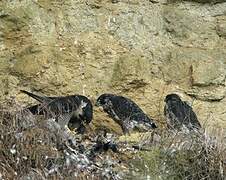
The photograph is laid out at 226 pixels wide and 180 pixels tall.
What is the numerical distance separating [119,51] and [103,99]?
81 centimetres

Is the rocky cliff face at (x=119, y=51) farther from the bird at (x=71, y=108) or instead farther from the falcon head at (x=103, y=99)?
the bird at (x=71, y=108)

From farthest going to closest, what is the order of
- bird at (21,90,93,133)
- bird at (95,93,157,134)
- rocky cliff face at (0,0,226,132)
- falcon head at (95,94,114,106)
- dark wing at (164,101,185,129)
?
1. rocky cliff face at (0,0,226,132)
2. falcon head at (95,94,114,106)
3. bird at (95,93,157,134)
4. dark wing at (164,101,185,129)
5. bird at (21,90,93,133)

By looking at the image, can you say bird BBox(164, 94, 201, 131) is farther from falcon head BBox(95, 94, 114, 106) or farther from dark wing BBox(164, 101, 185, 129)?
falcon head BBox(95, 94, 114, 106)

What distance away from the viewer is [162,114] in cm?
1000

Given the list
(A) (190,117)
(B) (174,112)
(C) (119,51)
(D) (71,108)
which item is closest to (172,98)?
(B) (174,112)

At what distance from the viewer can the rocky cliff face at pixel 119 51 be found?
385 inches

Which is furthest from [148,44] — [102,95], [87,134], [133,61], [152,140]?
[152,140]

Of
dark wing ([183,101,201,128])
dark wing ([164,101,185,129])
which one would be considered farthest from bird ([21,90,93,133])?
dark wing ([183,101,201,128])

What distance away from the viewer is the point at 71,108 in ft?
29.4

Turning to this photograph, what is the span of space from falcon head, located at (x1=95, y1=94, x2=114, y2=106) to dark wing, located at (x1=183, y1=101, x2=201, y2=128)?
0.90 m

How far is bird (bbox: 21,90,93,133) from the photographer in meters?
8.54

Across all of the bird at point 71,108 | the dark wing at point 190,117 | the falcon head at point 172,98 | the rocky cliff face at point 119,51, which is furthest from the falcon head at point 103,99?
the dark wing at point 190,117

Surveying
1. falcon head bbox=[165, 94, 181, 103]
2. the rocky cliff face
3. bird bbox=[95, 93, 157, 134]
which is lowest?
bird bbox=[95, 93, 157, 134]

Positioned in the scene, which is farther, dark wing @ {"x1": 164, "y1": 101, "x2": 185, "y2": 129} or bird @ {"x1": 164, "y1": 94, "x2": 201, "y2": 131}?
dark wing @ {"x1": 164, "y1": 101, "x2": 185, "y2": 129}
